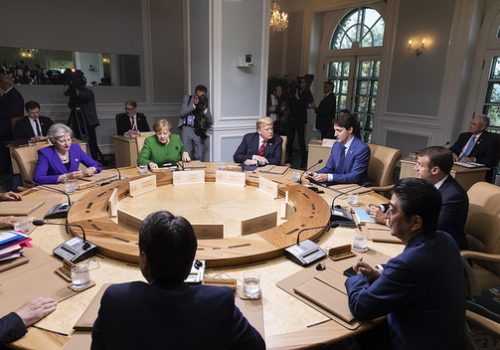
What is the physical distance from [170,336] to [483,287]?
179cm

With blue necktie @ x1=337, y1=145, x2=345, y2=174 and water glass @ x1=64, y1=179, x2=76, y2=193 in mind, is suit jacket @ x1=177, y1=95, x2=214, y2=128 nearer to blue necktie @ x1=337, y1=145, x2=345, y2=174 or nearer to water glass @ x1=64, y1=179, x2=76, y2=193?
blue necktie @ x1=337, y1=145, x2=345, y2=174

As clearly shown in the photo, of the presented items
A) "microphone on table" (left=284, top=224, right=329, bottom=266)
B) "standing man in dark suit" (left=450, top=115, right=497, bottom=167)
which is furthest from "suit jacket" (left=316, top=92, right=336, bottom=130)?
"microphone on table" (left=284, top=224, right=329, bottom=266)

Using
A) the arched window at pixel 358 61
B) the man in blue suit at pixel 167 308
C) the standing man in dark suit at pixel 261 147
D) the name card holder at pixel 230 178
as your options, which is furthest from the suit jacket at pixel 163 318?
the arched window at pixel 358 61

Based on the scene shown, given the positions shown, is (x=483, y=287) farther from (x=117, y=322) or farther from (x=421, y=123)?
(x=421, y=123)

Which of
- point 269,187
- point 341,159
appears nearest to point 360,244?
point 269,187

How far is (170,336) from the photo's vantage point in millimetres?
821

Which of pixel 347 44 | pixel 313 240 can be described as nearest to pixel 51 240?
pixel 313 240

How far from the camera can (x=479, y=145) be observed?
4090 mm

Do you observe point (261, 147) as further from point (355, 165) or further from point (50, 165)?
point (50, 165)

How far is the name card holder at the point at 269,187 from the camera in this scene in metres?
2.54

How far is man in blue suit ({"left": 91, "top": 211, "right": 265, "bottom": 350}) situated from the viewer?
83 cm

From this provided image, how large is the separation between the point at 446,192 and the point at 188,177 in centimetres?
184

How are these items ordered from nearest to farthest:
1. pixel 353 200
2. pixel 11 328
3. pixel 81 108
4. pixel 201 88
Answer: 1. pixel 11 328
2. pixel 353 200
3. pixel 201 88
4. pixel 81 108

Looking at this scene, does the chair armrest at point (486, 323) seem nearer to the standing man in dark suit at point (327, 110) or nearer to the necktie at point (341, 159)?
the necktie at point (341, 159)
